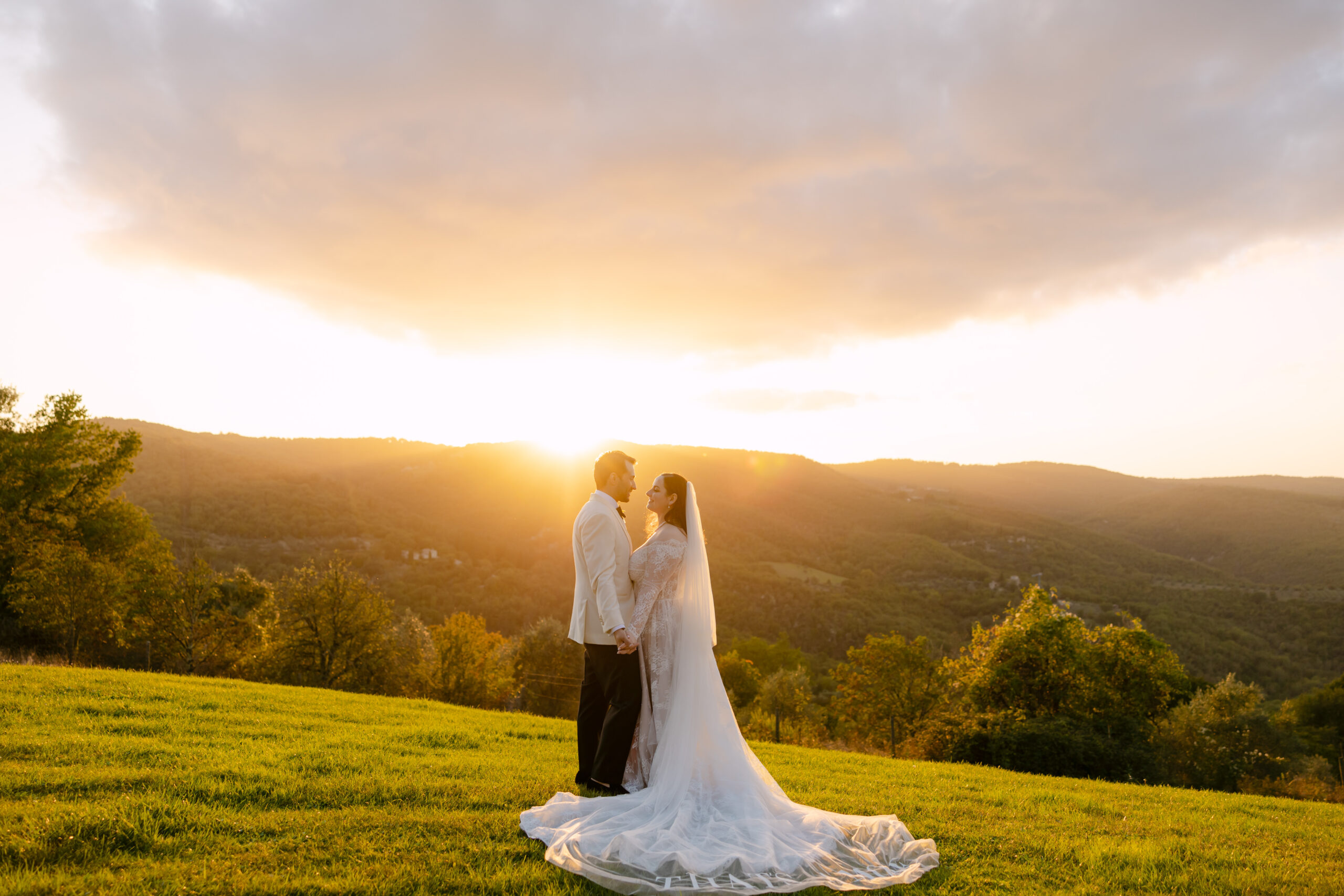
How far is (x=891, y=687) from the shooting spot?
37.7 m

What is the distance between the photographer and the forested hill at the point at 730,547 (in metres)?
65.7

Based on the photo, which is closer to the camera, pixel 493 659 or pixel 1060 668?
pixel 1060 668

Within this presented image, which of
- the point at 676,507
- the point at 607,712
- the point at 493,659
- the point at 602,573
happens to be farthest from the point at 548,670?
the point at 602,573

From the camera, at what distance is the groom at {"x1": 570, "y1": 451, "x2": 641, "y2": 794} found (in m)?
6.47

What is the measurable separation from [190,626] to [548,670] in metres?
20.2

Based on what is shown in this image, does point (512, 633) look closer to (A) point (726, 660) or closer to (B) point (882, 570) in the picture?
(A) point (726, 660)

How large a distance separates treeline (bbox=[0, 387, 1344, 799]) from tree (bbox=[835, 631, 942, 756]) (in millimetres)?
82

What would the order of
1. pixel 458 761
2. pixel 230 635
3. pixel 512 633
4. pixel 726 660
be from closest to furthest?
pixel 458 761 < pixel 230 635 < pixel 726 660 < pixel 512 633

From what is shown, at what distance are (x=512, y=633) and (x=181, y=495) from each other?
34.2 m

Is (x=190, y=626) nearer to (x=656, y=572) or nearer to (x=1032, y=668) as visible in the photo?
(x=656, y=572)

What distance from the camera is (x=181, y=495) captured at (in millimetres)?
67812

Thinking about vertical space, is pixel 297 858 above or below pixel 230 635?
above

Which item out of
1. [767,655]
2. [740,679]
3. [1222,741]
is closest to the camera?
[1222,741]

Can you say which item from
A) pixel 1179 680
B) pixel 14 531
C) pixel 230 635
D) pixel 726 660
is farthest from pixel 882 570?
pixel 14 531
